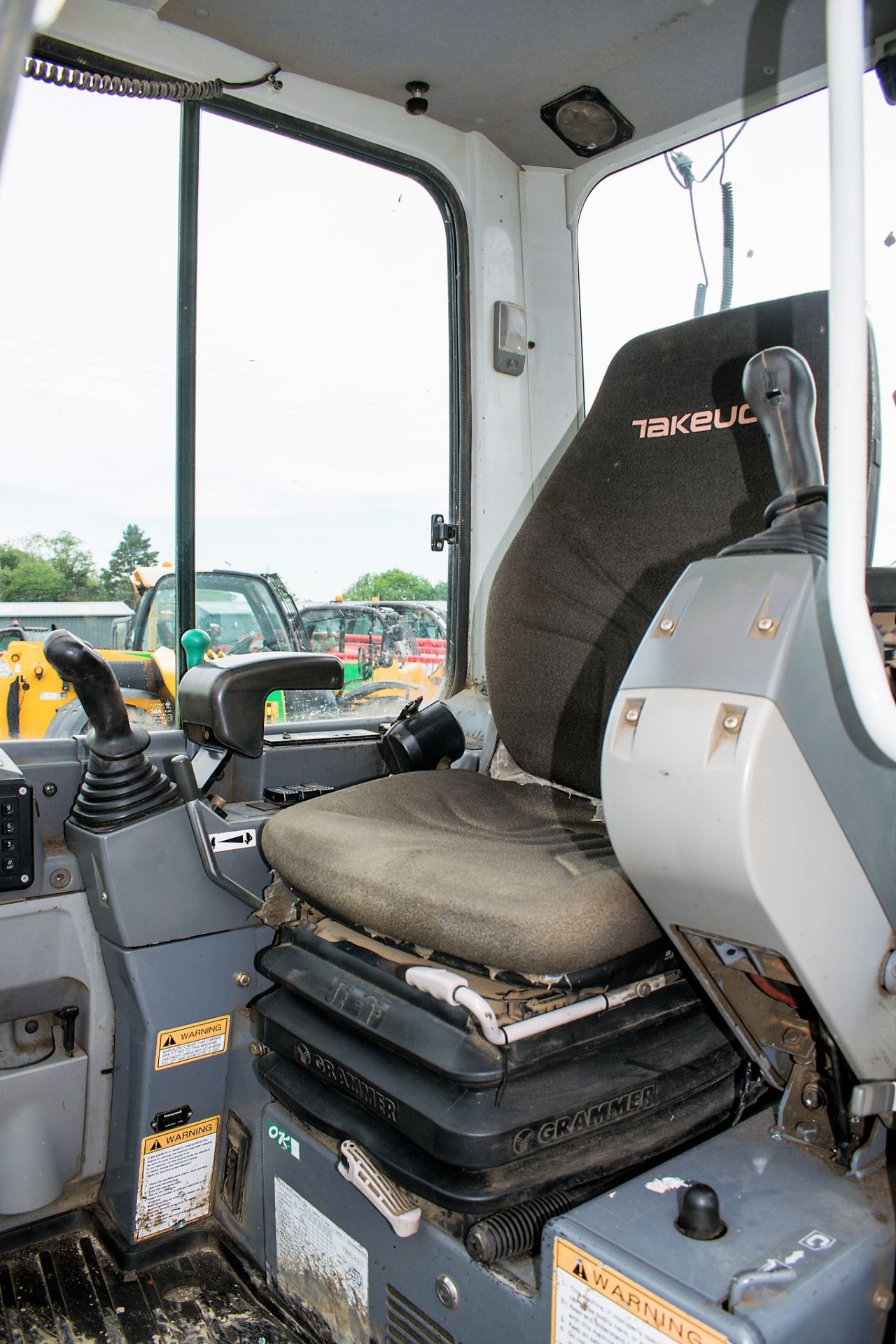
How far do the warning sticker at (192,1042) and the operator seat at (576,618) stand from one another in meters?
0.39

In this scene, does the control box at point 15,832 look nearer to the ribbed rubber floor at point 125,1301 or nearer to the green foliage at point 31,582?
the green foliage at point 31,582

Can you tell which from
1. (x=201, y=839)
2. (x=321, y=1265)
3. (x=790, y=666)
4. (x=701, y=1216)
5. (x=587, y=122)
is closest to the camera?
(x=790, y=666)

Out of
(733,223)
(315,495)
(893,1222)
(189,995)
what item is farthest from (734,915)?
(733,223)

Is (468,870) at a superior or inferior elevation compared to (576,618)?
inferior

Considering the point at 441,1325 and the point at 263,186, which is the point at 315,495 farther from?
the point at 441,1325

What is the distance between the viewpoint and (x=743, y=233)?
1973mm

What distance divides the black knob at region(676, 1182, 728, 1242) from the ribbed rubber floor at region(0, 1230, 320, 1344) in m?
0.74

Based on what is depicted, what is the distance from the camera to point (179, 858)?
161cm

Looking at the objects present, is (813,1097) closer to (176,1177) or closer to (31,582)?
(176,1177)

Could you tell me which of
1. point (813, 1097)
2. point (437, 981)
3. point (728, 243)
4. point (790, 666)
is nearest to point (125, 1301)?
point (437, 981)

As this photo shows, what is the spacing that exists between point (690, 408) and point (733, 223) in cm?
66

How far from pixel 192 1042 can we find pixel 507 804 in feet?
→ 2.14

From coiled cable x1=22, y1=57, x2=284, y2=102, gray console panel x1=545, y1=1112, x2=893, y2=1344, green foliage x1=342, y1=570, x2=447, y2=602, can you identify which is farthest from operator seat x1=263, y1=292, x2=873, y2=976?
coiled cable x1=22, y1=57, x2=284, y2=102

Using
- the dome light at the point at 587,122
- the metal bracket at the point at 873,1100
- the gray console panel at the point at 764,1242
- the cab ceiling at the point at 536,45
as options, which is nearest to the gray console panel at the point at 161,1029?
the gray console panel at the point at 764,1242
